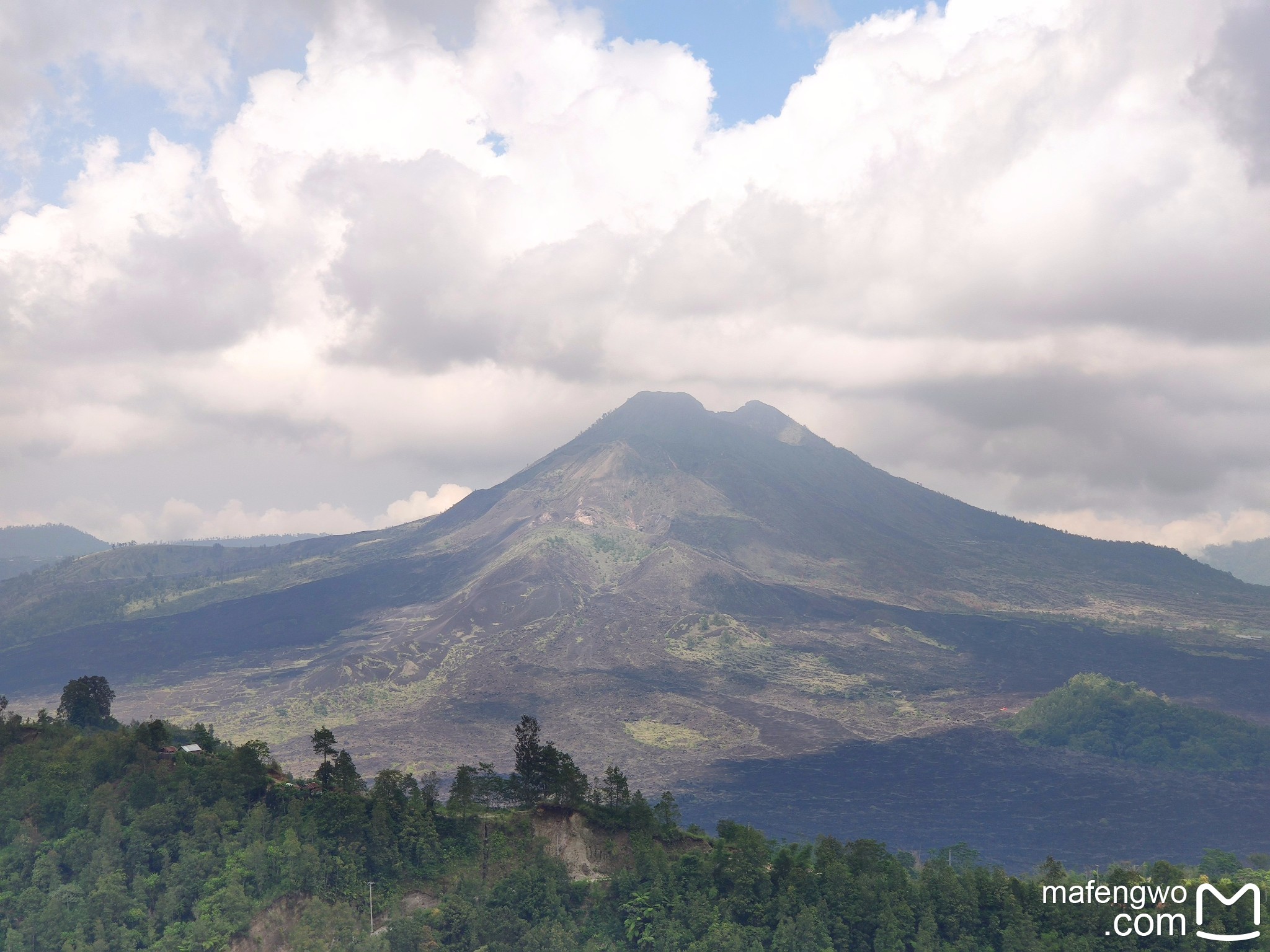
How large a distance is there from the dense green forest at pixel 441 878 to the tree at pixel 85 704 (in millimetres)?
29923

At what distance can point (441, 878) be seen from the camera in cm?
6769

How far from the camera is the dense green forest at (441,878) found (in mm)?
63438

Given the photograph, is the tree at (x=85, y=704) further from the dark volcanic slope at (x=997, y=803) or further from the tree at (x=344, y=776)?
the dark volcanic slope at (x=997, y=803)

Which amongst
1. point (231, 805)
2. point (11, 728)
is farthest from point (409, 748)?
point (231, 805)

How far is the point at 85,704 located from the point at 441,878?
57.9 m

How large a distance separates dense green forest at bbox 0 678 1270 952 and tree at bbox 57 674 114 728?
29.9m

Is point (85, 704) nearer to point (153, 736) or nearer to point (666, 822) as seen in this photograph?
point (153, 736)

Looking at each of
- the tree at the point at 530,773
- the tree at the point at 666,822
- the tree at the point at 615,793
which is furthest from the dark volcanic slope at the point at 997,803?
the tree at the point at 530,773

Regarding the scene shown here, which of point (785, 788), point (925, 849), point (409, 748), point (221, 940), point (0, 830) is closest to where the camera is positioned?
point (221, 940)

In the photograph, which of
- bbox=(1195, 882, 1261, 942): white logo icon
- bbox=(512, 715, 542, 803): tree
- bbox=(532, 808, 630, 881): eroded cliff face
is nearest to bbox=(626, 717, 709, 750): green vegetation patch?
bbox=(512, 715, 542, 803): tree

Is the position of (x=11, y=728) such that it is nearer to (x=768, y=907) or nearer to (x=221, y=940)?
(x=221, y=940)

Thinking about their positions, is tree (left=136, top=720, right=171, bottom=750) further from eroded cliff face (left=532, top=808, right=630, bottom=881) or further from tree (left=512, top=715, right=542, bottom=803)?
eroded cliff face (left=532, top=808, right=630, bottom=881)

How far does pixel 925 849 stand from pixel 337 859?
10212 centimetres

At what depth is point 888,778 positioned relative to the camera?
17888 cm
